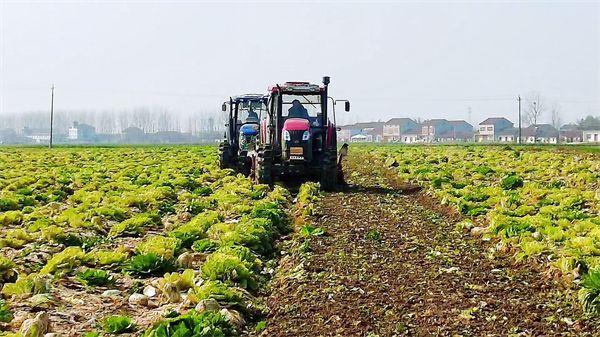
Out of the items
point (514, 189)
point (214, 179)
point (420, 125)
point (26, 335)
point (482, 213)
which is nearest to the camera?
point (26, 335)

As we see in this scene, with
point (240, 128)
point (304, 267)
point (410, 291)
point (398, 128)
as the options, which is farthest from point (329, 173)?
point (398, 128)

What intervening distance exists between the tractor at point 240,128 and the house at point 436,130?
13720 cm

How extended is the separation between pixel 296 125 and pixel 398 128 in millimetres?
155160

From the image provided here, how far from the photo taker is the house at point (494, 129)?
151375mm

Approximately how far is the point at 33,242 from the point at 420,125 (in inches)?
6726

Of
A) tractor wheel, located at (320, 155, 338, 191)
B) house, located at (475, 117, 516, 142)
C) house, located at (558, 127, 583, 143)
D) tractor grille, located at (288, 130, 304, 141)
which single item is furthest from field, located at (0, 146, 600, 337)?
house, located at (475, 117, 516, 142)

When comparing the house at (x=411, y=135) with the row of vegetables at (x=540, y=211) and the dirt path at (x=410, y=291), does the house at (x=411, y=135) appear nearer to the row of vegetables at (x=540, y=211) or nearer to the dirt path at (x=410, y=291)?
the row of vegetables at (x=540, y=211)

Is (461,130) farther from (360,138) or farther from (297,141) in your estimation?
(297,141)

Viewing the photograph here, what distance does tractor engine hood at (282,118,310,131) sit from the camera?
18922mm

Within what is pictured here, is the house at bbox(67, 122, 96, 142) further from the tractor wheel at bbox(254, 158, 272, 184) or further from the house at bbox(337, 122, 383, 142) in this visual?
the tractor wheel at bbox(254, 158, 272, 184)

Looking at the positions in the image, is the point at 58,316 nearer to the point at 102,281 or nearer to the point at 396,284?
the point at 102,281

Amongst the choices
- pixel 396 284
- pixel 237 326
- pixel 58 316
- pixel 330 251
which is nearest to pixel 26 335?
pixel 58 316

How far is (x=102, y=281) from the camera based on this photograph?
8.27 metres

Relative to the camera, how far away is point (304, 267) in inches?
363
